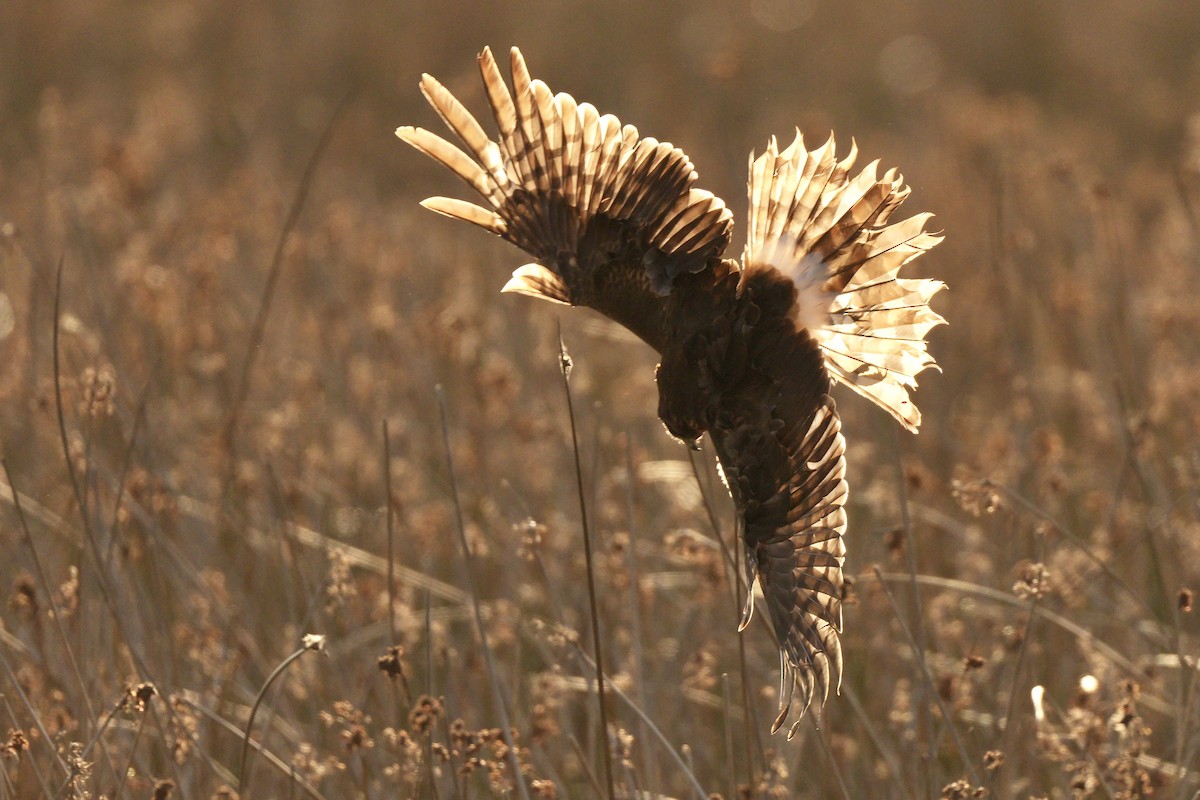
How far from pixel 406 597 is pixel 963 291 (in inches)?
117

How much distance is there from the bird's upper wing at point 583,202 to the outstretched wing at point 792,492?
0.72ft

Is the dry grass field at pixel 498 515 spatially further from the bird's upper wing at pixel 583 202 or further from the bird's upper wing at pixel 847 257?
the bird's upper wing at pixel 583 202

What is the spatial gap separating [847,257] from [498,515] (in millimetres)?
1361

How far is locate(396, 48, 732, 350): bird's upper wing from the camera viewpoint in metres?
2.44

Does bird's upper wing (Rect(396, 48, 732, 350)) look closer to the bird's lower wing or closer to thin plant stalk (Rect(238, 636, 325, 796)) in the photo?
the bird's lower wing

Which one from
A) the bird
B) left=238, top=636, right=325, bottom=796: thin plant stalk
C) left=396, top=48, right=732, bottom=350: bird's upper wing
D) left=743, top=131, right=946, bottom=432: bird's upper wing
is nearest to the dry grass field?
left=238, top=636, right=325, bottom=796: thin plant stalk

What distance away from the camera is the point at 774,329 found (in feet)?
8.85

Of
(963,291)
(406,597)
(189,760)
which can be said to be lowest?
(189,760)

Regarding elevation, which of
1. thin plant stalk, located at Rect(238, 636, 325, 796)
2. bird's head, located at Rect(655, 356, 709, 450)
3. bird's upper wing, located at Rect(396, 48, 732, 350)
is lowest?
thin plant stalk, located at Rect(238, 636, 325, 796)

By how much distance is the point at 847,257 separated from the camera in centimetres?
270

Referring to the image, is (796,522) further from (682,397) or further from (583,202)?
(583,202)

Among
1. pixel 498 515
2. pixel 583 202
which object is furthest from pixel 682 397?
pixel 498 515

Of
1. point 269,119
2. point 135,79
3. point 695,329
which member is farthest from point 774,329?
point 135,79

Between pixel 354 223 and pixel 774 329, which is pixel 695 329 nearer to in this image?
pixel 774 329
